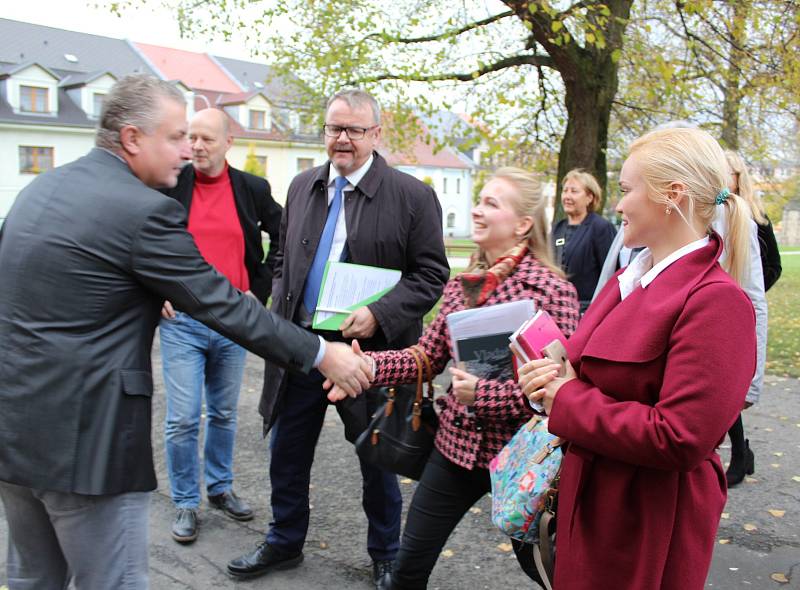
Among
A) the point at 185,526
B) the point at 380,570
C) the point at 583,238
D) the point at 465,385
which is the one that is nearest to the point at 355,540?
the point at 380,570

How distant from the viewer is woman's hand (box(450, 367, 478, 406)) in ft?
8.89

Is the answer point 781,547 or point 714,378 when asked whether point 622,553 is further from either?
point 781,547

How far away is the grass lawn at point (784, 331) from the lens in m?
9.14

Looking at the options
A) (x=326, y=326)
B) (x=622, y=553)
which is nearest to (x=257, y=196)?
(x=326, y=326)

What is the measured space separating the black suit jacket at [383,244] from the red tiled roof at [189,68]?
167ft

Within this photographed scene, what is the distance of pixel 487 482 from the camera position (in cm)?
290

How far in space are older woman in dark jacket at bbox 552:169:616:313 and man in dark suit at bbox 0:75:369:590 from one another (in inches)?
165

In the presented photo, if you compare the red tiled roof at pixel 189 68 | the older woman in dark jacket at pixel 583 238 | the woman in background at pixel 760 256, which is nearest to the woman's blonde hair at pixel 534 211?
the woman in background at pixel 760 256

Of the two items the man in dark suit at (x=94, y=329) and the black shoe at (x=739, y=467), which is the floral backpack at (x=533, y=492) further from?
the black shoe at (x=739, y=467)

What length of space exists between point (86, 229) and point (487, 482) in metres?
1.69

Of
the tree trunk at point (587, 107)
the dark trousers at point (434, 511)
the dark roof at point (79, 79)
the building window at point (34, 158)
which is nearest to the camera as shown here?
the dark trousers at point (434, 511)

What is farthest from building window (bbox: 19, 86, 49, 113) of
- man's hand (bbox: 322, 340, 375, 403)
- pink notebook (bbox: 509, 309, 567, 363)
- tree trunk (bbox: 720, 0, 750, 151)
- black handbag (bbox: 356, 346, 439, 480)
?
pink notebook (bbox: 509, 309, 567, 363)

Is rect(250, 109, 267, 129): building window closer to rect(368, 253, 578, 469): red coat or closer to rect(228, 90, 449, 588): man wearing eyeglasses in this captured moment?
rect(228, 90, 449, 588): man wearing eyeglasses

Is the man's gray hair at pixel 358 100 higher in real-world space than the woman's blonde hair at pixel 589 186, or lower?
higher
